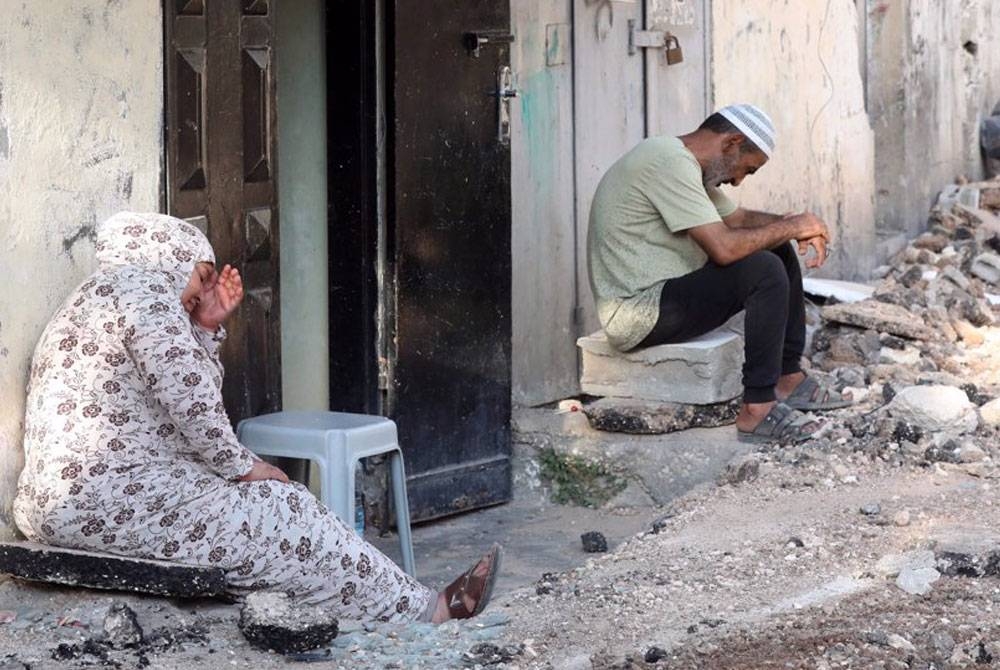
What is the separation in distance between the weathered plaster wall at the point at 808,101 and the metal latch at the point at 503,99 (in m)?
2.65

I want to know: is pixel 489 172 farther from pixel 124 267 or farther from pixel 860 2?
A: pixel 860 2

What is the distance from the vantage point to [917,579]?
5.02 m

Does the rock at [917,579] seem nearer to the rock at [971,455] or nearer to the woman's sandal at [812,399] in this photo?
the rock at [971,455]

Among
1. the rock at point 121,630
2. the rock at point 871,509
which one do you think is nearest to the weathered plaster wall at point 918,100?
the rock at point 871,509

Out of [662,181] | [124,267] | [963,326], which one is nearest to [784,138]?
[963,326]

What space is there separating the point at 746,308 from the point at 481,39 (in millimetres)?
1492

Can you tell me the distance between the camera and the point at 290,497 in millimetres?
4914

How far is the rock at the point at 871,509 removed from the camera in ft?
19.3

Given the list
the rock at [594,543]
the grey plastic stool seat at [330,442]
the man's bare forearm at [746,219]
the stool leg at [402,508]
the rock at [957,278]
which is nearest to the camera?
the grey plastic stool seat at [330,442]

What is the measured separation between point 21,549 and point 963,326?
20.6 feet

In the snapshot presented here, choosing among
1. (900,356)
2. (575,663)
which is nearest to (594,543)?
(575,663)

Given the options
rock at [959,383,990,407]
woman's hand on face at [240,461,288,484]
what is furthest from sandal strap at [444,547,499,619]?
rock at [959,383,990,407]

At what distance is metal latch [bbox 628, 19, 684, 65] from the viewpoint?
8242 mm

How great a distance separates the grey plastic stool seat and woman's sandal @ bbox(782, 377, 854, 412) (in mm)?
2192
